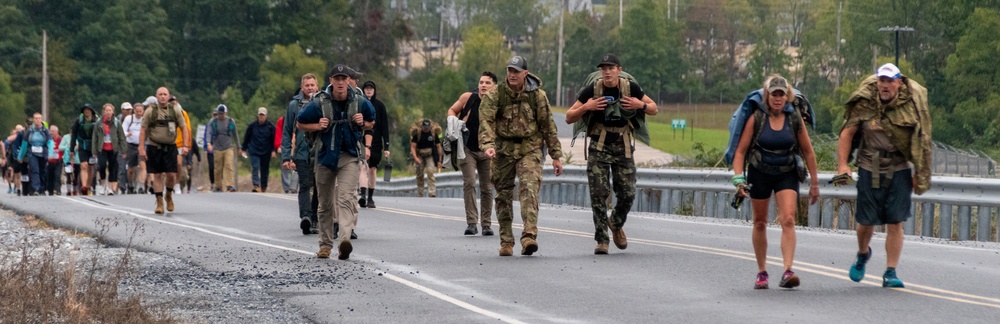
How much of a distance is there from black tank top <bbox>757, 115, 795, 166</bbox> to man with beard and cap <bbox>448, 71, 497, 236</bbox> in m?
6.06

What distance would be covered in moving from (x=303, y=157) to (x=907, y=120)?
7482 millimetres

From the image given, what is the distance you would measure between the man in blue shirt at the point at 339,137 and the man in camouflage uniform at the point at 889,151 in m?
4.68

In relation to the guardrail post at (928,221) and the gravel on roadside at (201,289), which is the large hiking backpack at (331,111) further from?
the guardrail post at (928,221)

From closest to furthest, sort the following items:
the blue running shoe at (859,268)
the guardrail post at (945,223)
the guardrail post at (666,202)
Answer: the blue running shoe at (859,268) < the guardrail post at (945,223) < the guardrail post at (666,202)

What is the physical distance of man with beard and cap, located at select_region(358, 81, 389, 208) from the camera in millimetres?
21442

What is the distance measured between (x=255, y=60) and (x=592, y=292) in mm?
93609

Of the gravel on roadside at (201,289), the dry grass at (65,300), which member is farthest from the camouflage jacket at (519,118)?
the dry grass at (65,300)

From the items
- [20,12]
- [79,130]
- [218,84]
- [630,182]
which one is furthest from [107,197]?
[218,84]

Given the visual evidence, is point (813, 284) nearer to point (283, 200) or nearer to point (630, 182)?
point (630, 182)

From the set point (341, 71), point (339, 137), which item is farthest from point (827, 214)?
point (341, 71)

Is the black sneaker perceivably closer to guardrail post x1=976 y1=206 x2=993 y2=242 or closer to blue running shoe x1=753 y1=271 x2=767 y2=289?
guardrail post x1=976 y1=206 x2=993 y2=242

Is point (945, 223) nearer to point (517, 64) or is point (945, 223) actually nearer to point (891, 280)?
point (517, 64)

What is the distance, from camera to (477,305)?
10867 mm

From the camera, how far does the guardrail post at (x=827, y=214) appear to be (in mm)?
19936
